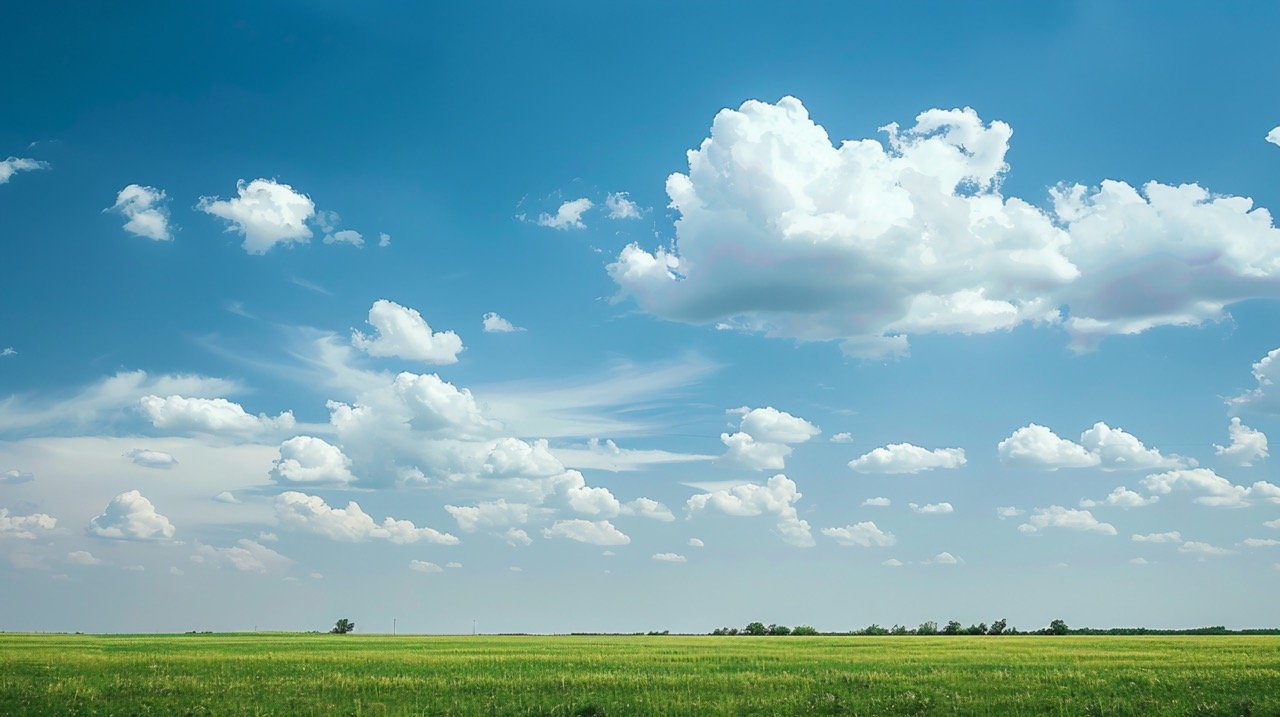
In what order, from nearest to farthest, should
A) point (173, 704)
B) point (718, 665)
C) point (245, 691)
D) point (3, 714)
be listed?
1. point (3, 714)
2. point (173, 704)
3. point (245, 691)
4. point (718, 665)

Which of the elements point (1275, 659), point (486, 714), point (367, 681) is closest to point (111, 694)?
point (367, 681)

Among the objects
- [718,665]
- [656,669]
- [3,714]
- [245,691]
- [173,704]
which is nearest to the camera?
[3,714]

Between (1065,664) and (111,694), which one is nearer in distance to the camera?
(111,694)

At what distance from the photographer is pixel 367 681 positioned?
37.4 metres

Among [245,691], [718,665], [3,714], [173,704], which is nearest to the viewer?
[3,714]

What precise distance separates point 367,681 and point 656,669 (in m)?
Answer: 14.9

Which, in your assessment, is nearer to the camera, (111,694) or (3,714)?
(3,714)

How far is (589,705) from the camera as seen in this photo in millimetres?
30469

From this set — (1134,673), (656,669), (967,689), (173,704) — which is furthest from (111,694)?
(1134,673)

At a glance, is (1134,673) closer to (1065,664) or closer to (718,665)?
(1065,664)

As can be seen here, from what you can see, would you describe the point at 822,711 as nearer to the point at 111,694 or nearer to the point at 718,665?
the point at 718,665

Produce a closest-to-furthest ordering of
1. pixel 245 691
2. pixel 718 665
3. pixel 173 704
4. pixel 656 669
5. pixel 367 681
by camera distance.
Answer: pixel 173 704 → pixel 245 691 → pixel 367 681 → pixel 656 669 → pixel 718 665

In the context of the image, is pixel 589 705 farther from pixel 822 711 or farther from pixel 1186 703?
pixel 1186 703

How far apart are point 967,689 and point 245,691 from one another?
29.9 meters
